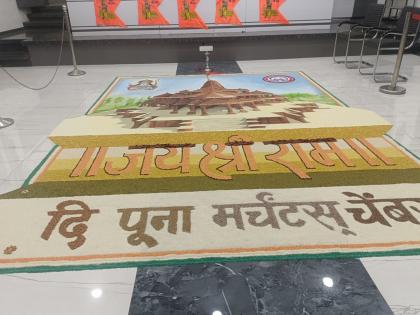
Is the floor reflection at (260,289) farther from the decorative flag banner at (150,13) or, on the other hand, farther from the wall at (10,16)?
the wall at (10,16)

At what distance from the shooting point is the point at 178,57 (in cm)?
573

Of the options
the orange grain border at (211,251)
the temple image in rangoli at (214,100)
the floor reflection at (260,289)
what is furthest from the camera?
the temple image in rangoli at (214,100)

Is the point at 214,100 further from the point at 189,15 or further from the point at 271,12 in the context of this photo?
the point at 271,12

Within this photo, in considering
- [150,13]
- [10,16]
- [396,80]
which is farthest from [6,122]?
[396,80]

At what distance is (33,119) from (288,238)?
2.95m

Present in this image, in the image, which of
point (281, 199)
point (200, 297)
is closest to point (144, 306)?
point (200, 297)

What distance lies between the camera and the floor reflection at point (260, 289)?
1.38 metres

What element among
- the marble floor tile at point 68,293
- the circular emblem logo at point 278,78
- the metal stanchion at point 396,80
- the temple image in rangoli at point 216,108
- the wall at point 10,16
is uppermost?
the wall at point 10,16

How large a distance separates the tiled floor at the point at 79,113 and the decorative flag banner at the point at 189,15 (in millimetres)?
1007

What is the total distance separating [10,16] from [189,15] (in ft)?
11.6

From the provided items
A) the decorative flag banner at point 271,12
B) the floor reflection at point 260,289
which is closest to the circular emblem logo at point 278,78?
the decorative flag banner at point 271,12

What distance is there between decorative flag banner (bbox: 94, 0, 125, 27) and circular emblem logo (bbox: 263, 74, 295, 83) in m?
2.96

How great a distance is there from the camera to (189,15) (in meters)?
5.89

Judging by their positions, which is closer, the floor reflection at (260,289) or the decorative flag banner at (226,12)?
the floor reflection at (260,289)
